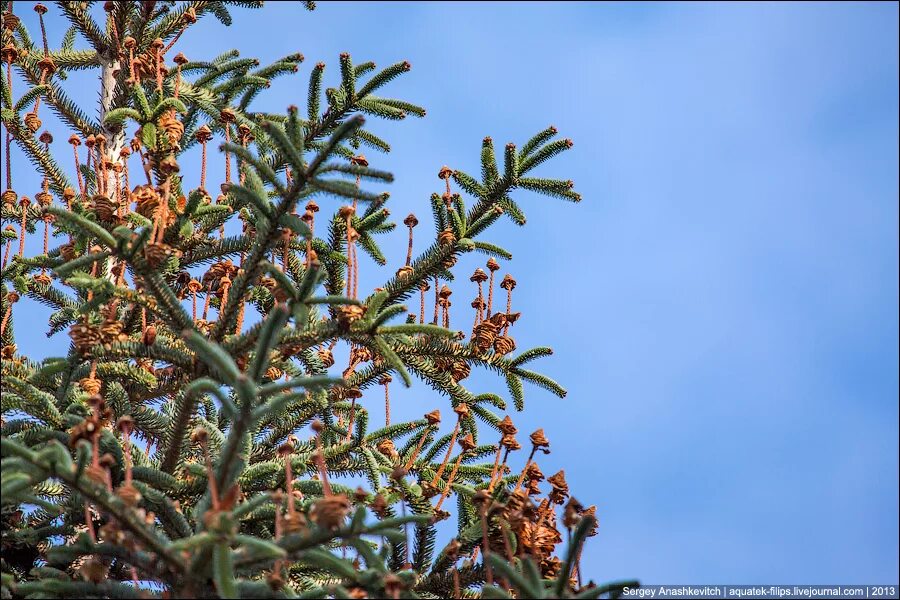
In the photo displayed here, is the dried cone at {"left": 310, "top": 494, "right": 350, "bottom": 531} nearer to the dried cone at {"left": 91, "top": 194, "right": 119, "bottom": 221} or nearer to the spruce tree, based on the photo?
the spruce tree

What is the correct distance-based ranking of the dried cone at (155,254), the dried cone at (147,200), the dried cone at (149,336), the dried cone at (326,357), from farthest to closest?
1. the dried cone at (326,357)
2. the dried cone at (147,200)
3. the dried cone at (149,336)
4. the dried cone at (155,254)

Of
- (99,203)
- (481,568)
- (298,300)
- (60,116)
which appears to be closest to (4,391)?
(99,203)

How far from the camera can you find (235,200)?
6.04 metres

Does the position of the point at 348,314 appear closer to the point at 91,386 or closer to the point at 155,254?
the point at 155,254

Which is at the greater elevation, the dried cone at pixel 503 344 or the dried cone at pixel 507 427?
the dried cone at pixel 503 344

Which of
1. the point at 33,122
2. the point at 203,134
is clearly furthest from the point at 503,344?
the point at 33,122

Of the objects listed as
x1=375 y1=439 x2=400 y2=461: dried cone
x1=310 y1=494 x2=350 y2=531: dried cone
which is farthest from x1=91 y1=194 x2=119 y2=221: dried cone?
x1=310 y1=494 x2=350 y2=531: dried cone

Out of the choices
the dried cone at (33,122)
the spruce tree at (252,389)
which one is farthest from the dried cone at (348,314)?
the dried cone at (33,122)

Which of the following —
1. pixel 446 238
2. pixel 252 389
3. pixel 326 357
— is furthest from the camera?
pixel 326 357

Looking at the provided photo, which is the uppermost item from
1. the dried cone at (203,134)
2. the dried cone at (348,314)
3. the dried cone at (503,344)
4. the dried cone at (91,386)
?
the dried cone at (203,134)

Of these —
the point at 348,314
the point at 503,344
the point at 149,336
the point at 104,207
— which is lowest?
the point at 149,336

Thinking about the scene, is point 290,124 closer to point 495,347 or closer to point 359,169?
point 359,169

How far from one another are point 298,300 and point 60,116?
13.2 feet

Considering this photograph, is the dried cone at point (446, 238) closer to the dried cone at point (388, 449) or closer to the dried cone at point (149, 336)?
the dried cone at point (388, 449)
